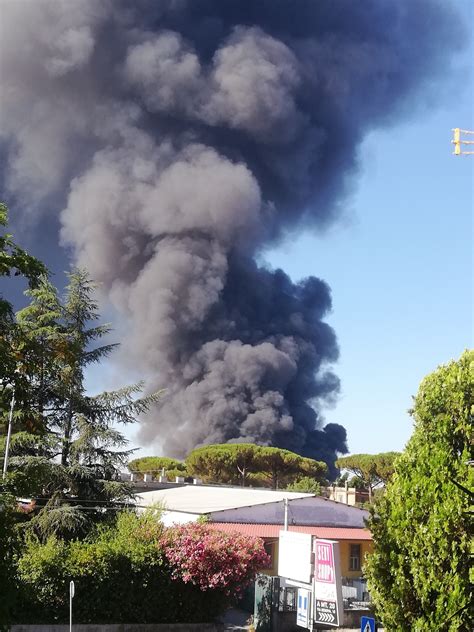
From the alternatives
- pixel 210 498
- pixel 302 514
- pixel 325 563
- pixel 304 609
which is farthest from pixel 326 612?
pixel 210 498

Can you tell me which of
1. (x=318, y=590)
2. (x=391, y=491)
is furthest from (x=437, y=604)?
(x=318, y=590)

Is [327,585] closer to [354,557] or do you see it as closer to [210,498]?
[354,557]

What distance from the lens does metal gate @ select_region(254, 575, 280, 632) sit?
25.3m

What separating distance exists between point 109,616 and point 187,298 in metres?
92.0

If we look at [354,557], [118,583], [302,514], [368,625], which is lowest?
[118,583]

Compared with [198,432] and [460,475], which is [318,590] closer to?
[460,475]

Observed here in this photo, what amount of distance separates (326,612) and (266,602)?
11.0 meters

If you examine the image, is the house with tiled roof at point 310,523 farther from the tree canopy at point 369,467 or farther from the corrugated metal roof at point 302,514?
the tree canopy at point 369,467

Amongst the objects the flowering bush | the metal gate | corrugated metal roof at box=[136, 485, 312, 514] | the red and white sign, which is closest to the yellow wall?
corrugated metal roof at box=[136, 485, 312, 514]

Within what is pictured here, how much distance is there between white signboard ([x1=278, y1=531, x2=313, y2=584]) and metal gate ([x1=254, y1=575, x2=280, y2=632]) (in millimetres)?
8379

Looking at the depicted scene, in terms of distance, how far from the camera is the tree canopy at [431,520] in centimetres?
1084

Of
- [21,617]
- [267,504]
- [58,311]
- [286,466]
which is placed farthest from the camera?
[286,466]

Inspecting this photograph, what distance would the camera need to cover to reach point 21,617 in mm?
21031

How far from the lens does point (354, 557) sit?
3941cm
